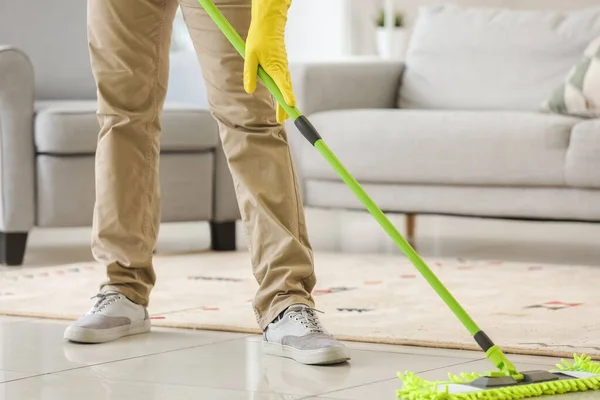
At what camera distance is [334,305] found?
7.90 ft

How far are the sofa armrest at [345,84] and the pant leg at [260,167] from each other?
173 centimetres

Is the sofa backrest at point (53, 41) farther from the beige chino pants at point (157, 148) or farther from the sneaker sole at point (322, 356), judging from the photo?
the sneaker sole at point (322, 356)

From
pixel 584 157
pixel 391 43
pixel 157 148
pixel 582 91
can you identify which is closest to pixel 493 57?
pixel 582 91

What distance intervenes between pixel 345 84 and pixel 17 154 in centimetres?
118

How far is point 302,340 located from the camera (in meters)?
1.83

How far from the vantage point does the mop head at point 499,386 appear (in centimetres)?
146

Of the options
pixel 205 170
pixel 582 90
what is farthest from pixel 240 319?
pixel 582 90

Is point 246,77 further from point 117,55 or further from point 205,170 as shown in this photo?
point 205,170

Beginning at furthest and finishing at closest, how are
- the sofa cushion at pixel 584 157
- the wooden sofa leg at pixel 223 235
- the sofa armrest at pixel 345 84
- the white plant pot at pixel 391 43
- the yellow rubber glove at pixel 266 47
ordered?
the white plant pot at pixel 391 43 < the sofa armrest at pixel 345 84 < the wooden sofa leg at pixel 223 235 < the sofa cushion at pixel 584 157 < the yellow rubber glove at pixel 266 47

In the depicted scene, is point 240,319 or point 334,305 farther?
point 334,305

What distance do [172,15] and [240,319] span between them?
597 millimetres

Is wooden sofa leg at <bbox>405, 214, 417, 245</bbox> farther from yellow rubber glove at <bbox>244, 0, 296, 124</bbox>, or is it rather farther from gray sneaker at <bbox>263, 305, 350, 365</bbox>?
yellow rubber glove at <bbox>244, 0, 296, 124</bbox>

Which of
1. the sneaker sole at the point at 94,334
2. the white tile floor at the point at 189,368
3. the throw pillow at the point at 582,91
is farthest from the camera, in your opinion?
the throw pillow at the point at 582,91

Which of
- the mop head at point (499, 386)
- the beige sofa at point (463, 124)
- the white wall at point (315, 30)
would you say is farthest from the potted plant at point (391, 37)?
the mop head at point (499, 386)
